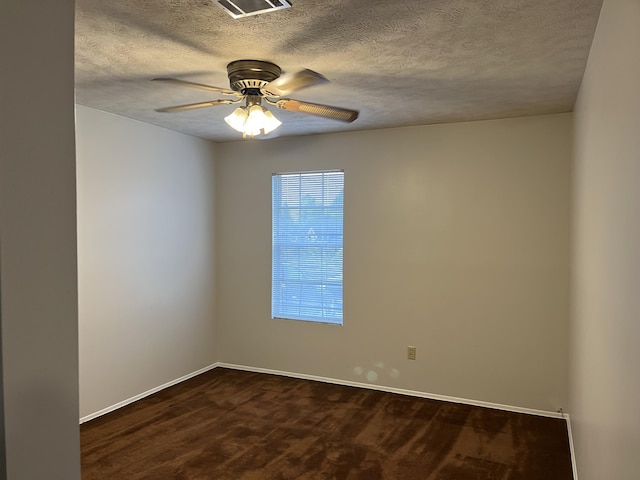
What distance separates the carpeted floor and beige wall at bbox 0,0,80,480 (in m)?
2.40

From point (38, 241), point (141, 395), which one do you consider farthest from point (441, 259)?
point (38, 241)

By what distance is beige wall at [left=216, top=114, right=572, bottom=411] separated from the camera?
396 centimetres

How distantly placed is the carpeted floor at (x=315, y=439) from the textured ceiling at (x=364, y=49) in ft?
7.94

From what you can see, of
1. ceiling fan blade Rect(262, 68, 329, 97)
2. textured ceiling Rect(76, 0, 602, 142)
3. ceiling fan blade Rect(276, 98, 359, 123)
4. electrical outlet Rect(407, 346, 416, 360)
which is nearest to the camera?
textured ceiling Rect(76, 0, 602, 142)

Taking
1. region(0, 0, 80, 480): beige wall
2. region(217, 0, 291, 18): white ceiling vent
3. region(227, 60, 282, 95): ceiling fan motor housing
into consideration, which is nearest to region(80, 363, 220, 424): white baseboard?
region(227, 60, 282, 95): ceiling fan motor housing

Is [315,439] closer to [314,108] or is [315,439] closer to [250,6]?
[314,108]

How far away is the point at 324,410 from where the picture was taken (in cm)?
406

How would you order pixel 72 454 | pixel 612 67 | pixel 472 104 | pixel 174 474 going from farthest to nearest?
1. pixel 472 104
2. pixel 174 474
3. pixel 612 67
4. pixel 72 454

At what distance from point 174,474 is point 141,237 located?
2096mm

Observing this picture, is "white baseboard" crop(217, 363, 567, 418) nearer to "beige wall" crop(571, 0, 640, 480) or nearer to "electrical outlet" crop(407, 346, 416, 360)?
"electrical outlet" crop(407, 346, 416, 360)

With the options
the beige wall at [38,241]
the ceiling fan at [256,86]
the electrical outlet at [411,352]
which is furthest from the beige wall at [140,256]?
the beige wall at [38,241]

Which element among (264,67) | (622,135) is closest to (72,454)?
(622,135)

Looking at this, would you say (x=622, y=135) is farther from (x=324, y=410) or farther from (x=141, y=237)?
(x=141, y=237)

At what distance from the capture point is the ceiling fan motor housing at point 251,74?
8.67 feet
